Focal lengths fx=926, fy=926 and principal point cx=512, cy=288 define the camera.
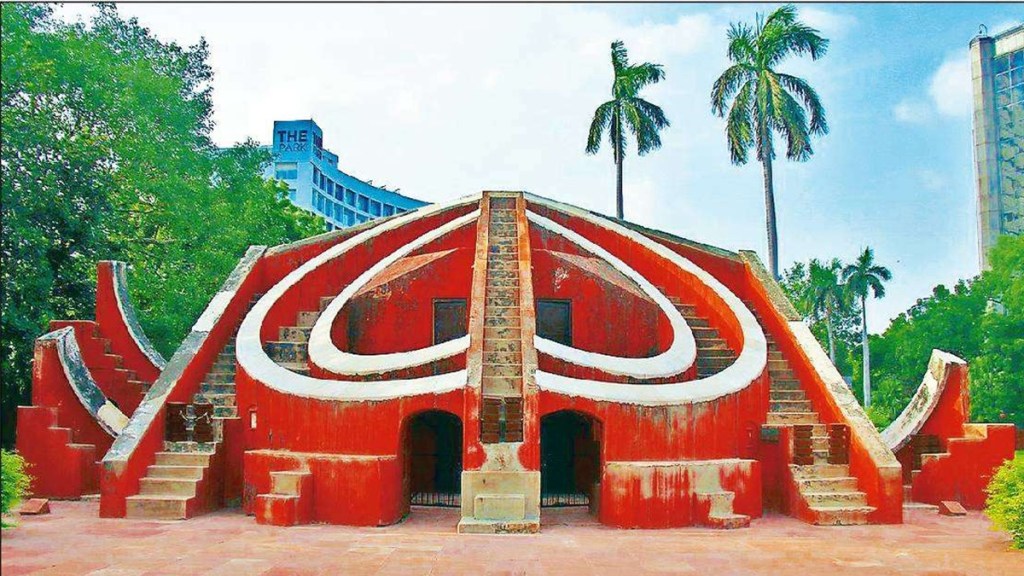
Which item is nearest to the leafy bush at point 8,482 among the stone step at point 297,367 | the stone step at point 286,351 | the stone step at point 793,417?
the stone step at point 297,367

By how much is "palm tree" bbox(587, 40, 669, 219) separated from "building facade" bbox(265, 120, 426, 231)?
2682cm

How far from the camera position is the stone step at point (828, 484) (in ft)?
28.7

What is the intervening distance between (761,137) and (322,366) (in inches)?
513

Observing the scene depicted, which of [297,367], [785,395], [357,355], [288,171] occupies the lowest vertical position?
[785,395]

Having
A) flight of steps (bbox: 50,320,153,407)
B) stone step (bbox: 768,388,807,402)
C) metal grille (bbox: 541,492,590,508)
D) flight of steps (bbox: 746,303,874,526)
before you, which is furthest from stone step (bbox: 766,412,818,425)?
flight of steps (bbox: 50,320,153,407)

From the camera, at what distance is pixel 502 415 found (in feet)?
26.0

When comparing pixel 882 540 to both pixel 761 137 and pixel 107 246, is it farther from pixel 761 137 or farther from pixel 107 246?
pixel 761 137

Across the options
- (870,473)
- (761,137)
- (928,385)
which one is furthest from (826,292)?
(870,473)

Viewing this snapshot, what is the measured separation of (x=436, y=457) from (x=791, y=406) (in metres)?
3.97

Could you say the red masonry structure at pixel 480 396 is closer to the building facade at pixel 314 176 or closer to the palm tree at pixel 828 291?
the palm tree at pixel 828 291

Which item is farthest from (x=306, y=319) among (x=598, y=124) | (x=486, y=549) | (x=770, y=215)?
(x=598, y=124)

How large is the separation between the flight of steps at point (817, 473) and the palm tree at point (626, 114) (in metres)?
13.6

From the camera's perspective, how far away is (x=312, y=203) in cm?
5394

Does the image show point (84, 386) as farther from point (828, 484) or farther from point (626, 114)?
point (626, 114)
